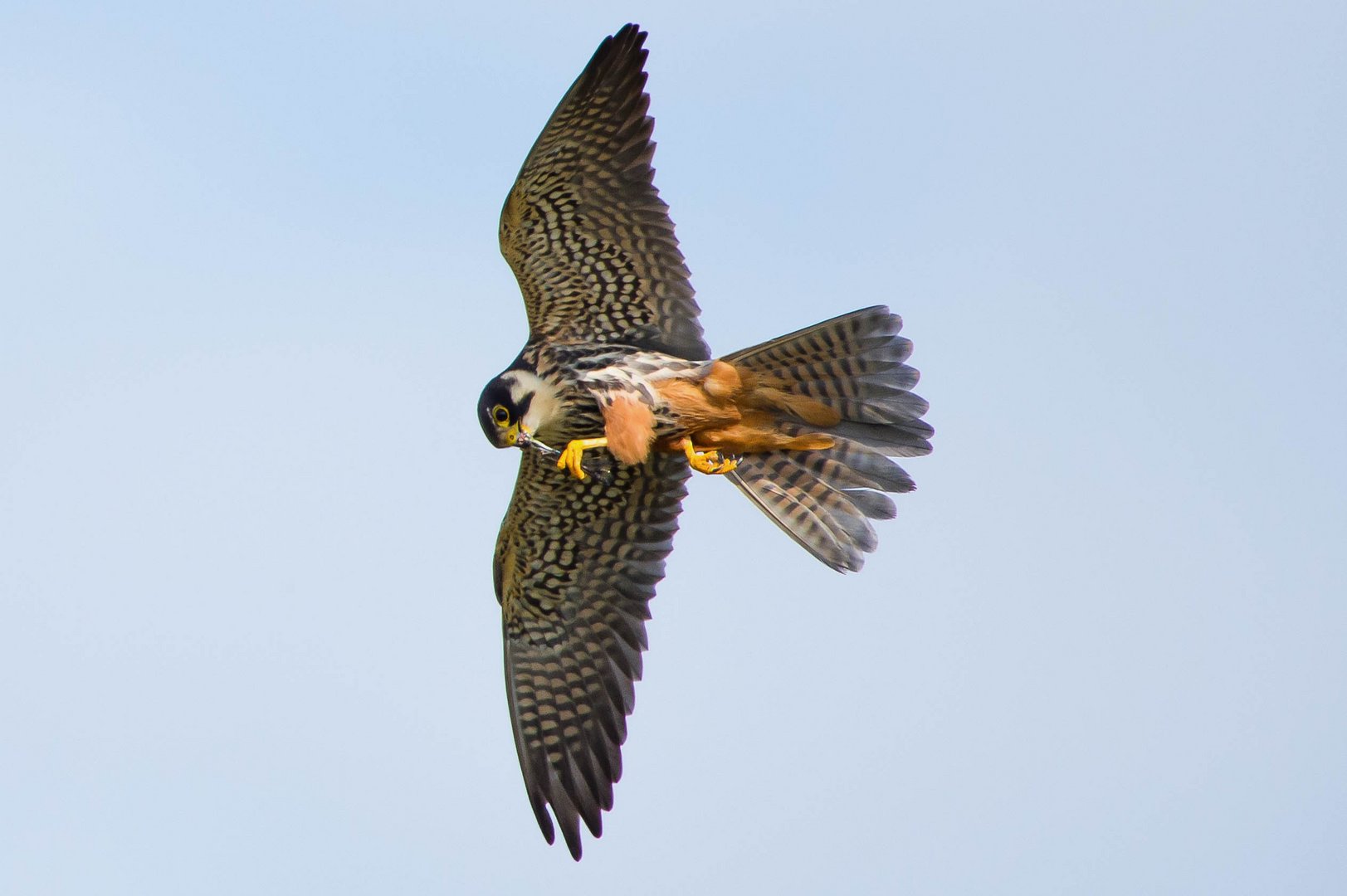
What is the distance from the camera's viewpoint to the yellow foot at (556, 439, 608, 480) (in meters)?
9.25

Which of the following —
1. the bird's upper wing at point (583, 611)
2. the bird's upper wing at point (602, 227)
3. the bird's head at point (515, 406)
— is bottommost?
the bird's upper wing at point (583, 611)

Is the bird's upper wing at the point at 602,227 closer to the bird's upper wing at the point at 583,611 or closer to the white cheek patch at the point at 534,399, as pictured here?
the white cheek patch at the point at 534,399

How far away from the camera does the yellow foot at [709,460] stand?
31.1ft

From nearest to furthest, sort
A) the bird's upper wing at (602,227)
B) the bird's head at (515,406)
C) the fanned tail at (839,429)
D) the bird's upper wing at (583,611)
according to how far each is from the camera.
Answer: the bird's upper wing at (602,227)
the fanned tail at (839,429)
the bird's head at (515,406)
the bird's upper wing at (583,611)

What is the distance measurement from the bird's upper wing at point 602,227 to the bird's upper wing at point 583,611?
3.00 ft

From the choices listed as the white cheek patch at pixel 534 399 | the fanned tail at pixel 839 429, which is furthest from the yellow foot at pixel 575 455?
the fanned tail at pixel 839 429

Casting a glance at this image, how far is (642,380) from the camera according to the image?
9180 millimetres

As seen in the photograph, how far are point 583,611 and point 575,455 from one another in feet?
4.24

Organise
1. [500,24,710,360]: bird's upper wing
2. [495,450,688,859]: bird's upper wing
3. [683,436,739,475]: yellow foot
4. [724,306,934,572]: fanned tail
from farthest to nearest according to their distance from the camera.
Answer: [495,450,688,859]: bird's upper wing
[683,436,739,475]: yellow foot
[724,306,934,572]: fanned tail
[500,24,710,360]: bird's upper wing

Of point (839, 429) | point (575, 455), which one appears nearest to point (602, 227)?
point (575, 455)

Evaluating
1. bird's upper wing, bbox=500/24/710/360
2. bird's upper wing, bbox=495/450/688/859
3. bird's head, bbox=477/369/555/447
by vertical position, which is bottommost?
bird's upper wing, bbox=495/450/688/859

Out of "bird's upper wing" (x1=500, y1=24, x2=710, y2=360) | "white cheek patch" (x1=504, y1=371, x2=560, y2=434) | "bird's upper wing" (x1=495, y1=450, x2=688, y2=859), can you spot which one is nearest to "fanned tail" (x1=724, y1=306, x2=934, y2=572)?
"bird's upper wing" (x1=500, y1=24, x2=710, y2=360)

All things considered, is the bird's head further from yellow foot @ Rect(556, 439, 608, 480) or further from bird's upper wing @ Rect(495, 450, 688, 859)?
bird's upper wing @ Rect(495, 450, 688, 859)

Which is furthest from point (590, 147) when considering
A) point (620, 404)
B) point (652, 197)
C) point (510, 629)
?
point (510, 629)
